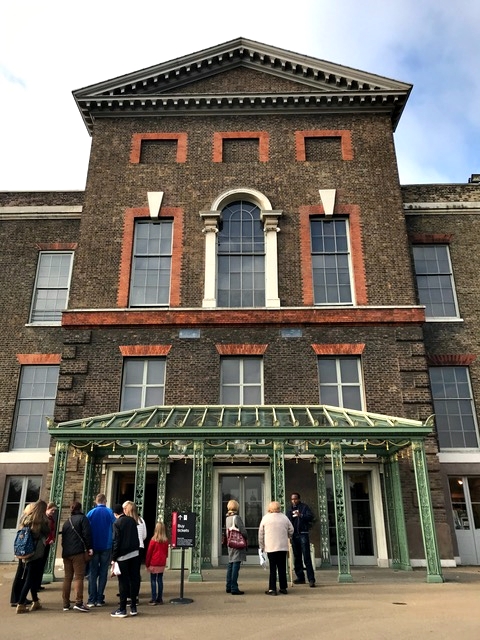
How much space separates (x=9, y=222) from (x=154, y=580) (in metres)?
15.5

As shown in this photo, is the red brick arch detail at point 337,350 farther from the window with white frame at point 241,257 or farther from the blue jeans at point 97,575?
the blue jeans at point 97,575

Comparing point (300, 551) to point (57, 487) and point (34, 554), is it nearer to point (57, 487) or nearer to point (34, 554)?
point (57, 487)

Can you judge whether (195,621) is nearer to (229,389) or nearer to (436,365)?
(229,389)

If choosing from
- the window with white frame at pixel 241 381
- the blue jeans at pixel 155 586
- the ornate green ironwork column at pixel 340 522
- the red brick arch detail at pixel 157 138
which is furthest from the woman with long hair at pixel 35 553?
the red brick arch detail at pixel 157 138

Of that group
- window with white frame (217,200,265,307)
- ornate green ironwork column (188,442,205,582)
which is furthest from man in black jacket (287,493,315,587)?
window with white frame (217,200,265,307)

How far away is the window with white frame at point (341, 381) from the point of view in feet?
54.0

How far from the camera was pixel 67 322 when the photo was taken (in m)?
17.1

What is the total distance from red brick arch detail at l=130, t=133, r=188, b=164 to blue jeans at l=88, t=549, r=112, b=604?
13886 mm

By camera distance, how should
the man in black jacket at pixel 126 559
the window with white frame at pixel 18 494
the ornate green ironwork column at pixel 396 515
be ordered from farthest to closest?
the window with white frame at pixel 18 494, the ornate green ironwork column at pixel 396 515, the man in black jacket at pixel 126 559

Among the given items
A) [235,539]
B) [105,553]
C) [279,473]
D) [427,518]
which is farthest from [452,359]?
[105,553]

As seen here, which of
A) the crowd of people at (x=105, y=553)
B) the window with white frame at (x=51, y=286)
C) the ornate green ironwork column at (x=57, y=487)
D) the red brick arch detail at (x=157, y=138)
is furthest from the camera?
the red brick arch detail at (x=157, y=138)

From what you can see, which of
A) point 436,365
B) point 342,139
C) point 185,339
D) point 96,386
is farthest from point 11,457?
point 342,139

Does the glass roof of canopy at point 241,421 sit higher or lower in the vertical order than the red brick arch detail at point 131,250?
lower

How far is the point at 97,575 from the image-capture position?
9.59 m
